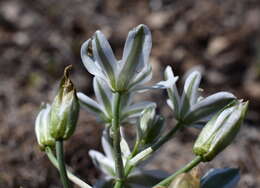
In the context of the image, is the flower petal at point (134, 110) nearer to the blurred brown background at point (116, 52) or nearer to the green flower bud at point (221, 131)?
the green flower bud at point (221, 131)

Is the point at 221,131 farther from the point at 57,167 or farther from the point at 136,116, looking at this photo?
the point at 57,167

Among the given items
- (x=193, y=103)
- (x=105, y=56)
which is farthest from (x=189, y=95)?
(x=105, y=56)

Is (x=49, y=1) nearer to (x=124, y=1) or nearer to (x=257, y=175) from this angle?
(x=124, y=1)

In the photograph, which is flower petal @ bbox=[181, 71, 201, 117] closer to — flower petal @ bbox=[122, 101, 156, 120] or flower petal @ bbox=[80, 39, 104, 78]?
flower petal @ bbox=[122, 101, 156, 120]

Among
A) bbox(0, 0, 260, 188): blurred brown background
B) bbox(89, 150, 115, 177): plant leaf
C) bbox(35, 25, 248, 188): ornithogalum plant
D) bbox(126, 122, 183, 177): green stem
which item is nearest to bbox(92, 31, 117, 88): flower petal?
bbox(35, 25, 248, 188): ornithogalum plant

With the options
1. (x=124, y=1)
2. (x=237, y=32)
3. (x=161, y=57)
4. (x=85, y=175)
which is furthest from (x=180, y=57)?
(x=85, y=175)

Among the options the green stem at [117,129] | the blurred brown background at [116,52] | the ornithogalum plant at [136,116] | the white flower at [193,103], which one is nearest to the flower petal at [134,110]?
the ornithogalum plant at [136,116]

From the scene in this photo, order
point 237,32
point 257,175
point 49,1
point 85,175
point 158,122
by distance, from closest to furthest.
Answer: point 158,122, point 85,175, point 257,175, point 237,32, point 49,1
